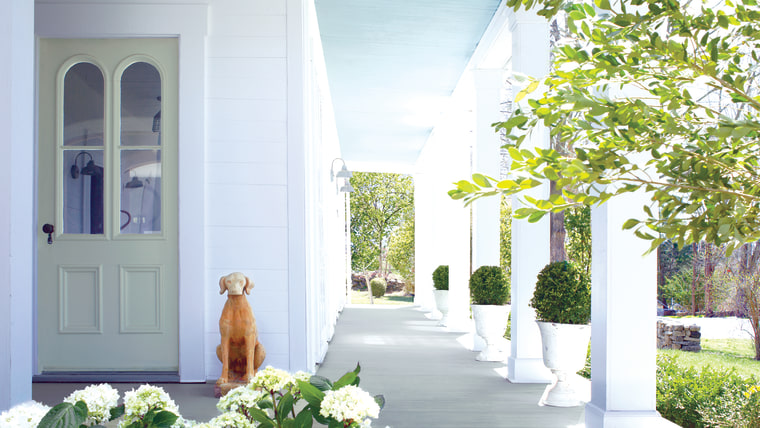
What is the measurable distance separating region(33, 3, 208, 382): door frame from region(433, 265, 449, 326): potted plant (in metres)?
→ 4.79

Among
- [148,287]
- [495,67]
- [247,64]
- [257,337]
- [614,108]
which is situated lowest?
[257,337]

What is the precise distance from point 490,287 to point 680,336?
3.77m

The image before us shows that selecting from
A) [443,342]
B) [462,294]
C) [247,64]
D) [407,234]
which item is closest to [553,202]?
[247,64]

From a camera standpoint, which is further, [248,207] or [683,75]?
[248,207]

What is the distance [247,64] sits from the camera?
13.7 feet

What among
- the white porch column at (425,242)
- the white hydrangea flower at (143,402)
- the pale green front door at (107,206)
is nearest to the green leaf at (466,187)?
the white hydrangea flower at (143,402)

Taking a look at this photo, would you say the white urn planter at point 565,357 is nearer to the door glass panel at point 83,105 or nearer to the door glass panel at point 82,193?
the door glass panel at point 82,193

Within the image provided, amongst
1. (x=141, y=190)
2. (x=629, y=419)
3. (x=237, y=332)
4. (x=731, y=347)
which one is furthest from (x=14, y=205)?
(x=731, y=347)

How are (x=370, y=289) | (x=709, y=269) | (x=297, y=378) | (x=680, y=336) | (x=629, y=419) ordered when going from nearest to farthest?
(x=297, y=378)
(x=629, y=419)
(x=680, y=336)
(x=709, y=269)
(x=370, y=289)

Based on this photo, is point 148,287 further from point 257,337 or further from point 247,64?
point 247,64

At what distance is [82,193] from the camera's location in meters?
4.15

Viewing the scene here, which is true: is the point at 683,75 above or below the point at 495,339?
above

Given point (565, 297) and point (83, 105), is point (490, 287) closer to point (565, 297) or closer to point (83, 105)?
point (565, 297)

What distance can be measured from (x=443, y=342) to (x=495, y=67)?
116 inches
